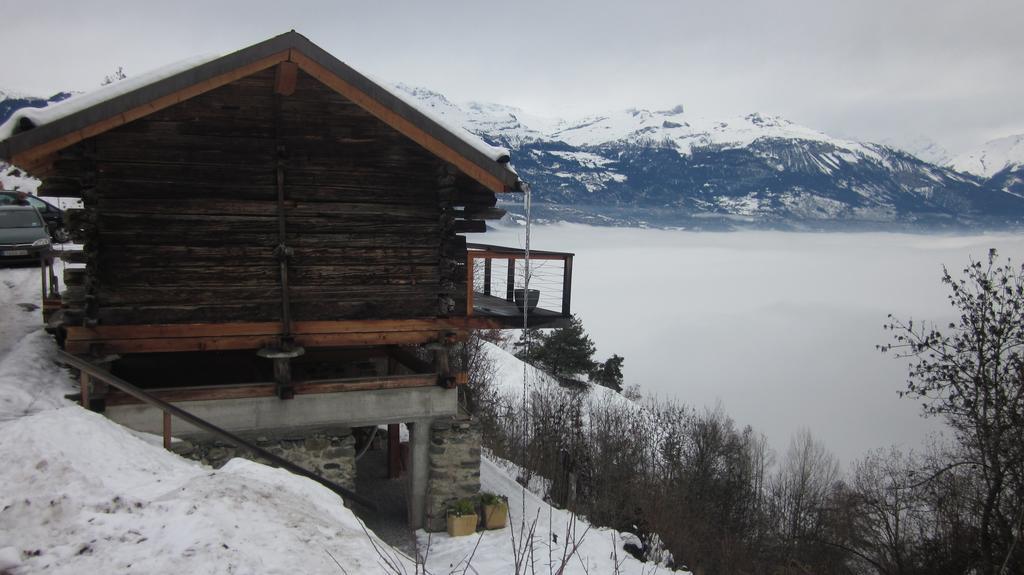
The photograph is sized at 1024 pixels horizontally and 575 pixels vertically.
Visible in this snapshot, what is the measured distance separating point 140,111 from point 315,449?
5312 millimetres

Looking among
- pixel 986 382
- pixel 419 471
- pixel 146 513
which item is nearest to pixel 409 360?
pixel 419 471

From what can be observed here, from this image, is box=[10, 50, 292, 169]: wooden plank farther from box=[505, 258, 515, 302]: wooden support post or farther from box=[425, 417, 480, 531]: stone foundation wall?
box=[505, 258, 515, 302]: wooden support post

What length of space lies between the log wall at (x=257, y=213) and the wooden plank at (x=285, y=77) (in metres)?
0.16

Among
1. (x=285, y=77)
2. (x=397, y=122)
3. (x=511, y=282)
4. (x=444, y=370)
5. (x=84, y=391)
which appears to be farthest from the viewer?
(x=511, y=282)

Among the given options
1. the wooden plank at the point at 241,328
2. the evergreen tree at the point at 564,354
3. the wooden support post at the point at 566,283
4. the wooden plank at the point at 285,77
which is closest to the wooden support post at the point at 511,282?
the wooden support post at the point at 566,283

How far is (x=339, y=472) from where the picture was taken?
1081 cm

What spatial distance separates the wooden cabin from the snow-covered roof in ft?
0.08

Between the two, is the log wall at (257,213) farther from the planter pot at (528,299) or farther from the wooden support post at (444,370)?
the planter pot at (528,299)

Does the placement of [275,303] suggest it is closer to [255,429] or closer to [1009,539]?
[255,429]

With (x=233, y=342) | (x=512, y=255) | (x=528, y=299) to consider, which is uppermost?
(x=512, y=255)

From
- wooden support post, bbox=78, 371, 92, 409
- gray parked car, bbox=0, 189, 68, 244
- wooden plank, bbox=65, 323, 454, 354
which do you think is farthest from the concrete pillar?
gray parked car, bbox=0, 189, 68, 244

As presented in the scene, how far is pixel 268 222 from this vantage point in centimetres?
1012

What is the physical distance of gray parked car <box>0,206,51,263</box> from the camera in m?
20.1

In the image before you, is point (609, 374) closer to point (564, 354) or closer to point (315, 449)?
point (564, 354)
